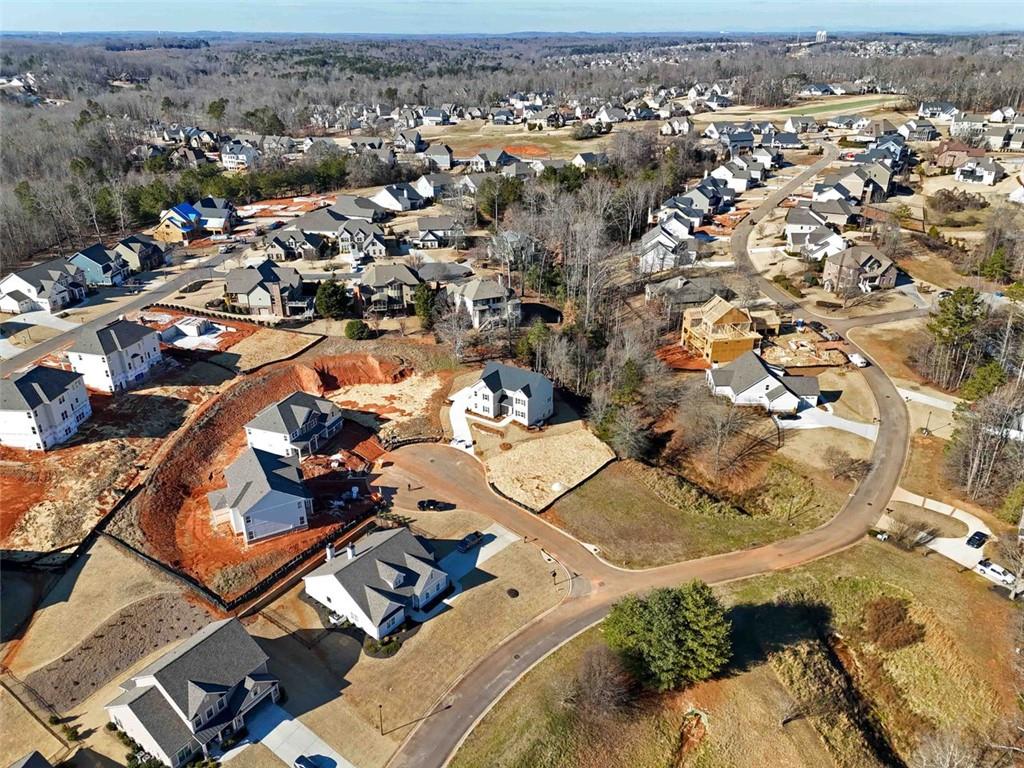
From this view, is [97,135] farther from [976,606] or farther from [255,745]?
[976,606]

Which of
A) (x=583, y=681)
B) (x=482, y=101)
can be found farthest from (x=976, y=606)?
(x=482, y=101)

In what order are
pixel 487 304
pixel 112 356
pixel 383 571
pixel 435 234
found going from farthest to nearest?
pixel 435 234, pixel 487 304, pixel 112 356, pixel 383 571

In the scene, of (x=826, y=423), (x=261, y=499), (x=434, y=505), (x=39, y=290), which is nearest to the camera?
(x=261, y=499)

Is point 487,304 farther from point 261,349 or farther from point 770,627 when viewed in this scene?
point 770,627

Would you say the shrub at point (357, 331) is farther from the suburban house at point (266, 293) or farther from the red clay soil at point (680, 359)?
the red clay soil at point (680, 359)

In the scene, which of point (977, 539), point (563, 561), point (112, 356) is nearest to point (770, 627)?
point (563, 561)
